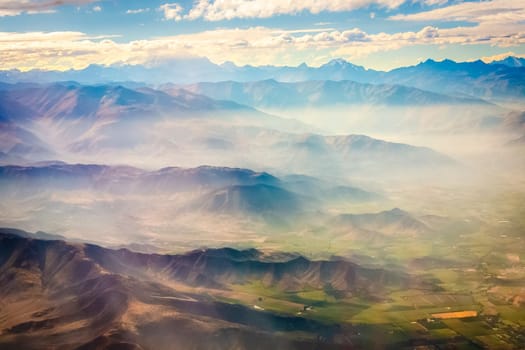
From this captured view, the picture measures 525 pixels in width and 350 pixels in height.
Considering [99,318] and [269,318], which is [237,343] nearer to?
[269,318]

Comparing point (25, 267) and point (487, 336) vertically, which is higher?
point (25, 267)

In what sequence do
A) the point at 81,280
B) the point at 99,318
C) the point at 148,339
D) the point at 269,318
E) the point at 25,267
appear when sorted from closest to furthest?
the point at 148,339
the point at 99,318
the point at 269,318
the point at 81,280
the point at 25,267

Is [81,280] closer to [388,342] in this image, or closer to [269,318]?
[269,318]

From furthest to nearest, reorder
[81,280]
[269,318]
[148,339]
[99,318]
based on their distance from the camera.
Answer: [81,280] → [269,318] → [99,318] → [148,339]

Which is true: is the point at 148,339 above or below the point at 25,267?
below

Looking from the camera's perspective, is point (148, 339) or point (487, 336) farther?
point (487, 336)

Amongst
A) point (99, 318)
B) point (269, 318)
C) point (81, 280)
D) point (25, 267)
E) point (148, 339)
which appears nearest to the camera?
point (148, 339)

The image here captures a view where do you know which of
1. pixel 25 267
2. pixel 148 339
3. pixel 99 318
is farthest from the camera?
pixel 25 267

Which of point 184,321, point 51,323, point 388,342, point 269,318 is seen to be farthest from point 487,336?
point 51,323

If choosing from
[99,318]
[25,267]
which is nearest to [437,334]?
[99,318]
